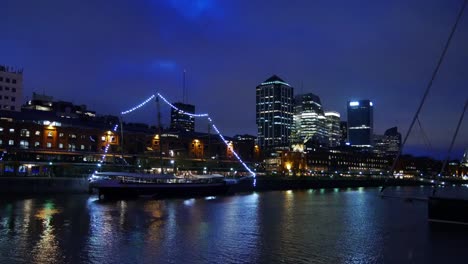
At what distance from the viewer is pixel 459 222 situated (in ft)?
148

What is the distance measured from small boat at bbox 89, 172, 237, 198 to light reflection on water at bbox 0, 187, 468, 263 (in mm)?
29106

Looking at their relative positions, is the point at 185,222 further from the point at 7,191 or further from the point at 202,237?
the point at 7,191

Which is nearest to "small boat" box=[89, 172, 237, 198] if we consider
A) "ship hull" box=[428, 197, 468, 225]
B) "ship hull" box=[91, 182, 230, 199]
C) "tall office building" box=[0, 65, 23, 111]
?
"ship hull" box=[91, 182, 230, 199]

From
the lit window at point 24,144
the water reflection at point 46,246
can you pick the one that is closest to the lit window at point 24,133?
the lit window at point 24,144

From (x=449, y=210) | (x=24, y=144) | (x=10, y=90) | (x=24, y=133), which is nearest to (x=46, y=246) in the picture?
(x=449, y=210)

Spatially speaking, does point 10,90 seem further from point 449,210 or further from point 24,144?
point 449,210

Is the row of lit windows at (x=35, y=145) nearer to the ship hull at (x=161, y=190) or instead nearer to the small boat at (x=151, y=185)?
the small boat at (x=151, y=185)

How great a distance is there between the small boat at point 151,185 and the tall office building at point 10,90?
79.2m

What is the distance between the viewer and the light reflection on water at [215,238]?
31.3 meters

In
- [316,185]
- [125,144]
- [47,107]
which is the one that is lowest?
[316,185]

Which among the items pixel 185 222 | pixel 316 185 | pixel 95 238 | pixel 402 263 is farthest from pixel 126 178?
pixel 316 185

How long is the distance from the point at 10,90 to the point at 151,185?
89.2 m

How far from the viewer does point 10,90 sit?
160625 millimetres

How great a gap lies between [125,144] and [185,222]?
358ft
